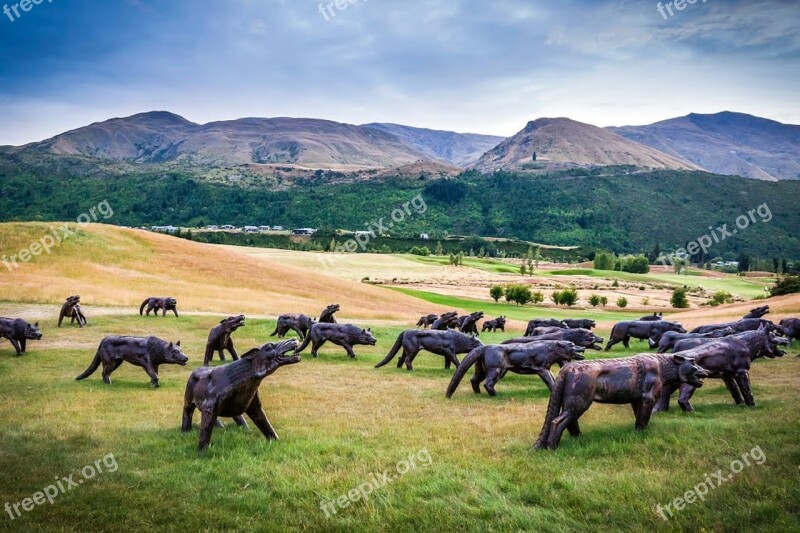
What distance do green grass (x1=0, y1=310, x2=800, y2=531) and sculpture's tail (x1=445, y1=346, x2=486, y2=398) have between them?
676mm

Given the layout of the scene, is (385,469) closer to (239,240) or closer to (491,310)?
(491,310)

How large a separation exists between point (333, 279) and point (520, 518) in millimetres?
68396

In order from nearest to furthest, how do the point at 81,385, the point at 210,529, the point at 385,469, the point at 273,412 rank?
the point at 210,529
the point at 385,469
the point at 273,412
the point at 81,385

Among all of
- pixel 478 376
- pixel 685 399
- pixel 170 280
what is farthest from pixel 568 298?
pixel 685 399

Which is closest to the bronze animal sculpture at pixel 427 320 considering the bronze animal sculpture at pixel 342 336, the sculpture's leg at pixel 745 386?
the bronze animal sculpture at pixel 342 336

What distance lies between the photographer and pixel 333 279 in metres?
76.2

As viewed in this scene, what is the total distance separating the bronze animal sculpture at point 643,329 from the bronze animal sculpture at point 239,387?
21.9m

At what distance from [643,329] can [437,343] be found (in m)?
12.4

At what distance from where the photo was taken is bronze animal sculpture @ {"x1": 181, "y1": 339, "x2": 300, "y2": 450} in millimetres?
12016

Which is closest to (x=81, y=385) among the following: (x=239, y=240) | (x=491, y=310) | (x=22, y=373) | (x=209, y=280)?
(x=22, y=373)

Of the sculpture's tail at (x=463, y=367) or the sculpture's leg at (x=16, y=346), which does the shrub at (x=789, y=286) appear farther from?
the sculpture's leg at (x=16, y=346)

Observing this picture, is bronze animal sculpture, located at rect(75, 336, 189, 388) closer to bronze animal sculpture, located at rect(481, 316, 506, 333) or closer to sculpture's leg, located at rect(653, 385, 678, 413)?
sculpture's leg, located at rect(653, 385, 678, 413)

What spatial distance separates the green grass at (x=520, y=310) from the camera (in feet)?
208

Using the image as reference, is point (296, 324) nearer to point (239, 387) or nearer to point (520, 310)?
point (239, 387)
